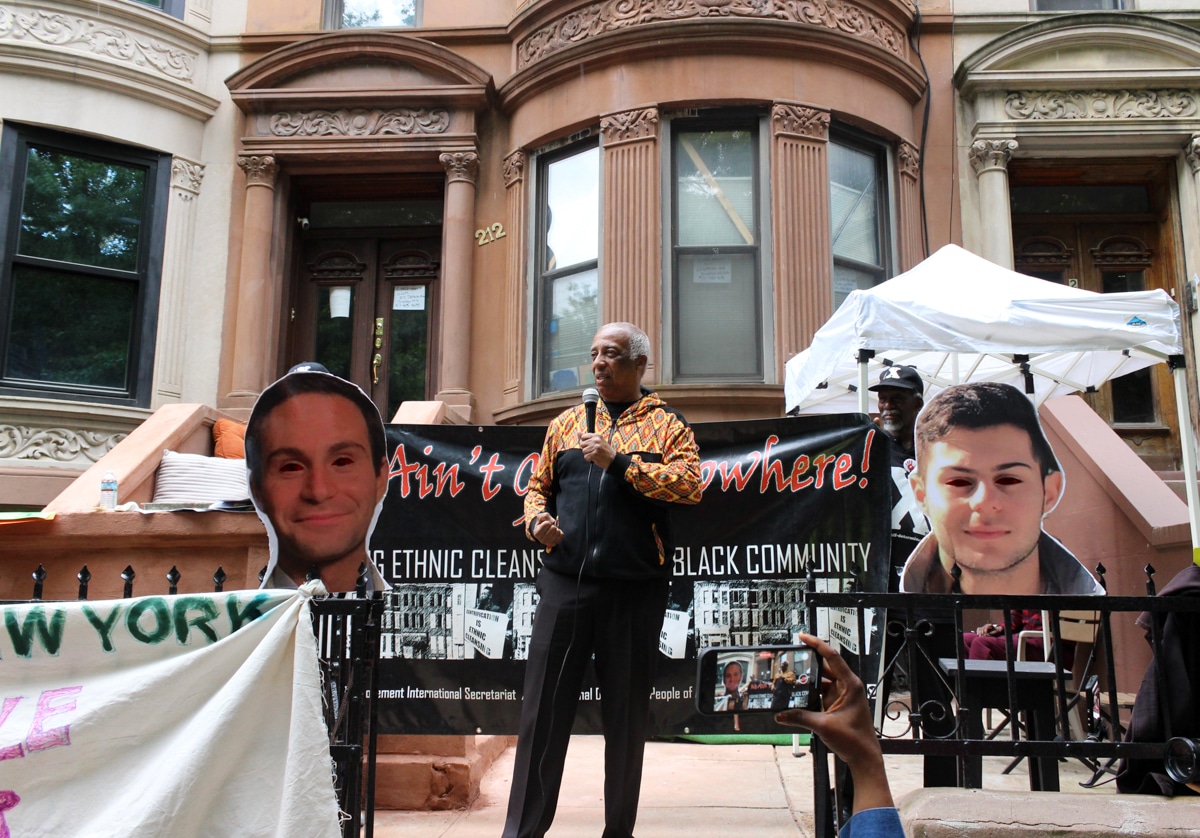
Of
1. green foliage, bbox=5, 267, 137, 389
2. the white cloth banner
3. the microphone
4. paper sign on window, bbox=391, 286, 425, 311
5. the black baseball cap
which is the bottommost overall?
the white cloth banner

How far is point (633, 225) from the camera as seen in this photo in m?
9.52

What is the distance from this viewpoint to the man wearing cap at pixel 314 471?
4.34m

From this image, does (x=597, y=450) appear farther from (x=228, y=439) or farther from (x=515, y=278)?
(x=515, y=278)

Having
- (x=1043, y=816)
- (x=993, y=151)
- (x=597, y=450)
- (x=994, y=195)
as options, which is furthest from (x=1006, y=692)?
(x=993, y=151)

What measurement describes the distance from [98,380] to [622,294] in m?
5.70

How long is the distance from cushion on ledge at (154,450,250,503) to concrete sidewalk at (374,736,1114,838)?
3.02 m

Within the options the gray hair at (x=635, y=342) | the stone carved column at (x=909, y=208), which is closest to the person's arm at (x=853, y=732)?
the gray hair at (x=635, y=342)

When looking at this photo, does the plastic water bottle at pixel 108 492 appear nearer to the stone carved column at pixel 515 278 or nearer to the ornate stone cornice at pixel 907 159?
the stone carved column at pixel 515 278

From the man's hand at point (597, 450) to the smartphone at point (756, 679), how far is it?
1806 millimetres

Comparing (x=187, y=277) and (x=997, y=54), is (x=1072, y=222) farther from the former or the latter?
(x=187, y=277)

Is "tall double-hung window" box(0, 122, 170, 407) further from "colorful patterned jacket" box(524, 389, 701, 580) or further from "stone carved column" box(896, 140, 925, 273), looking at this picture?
"stone carved column" box(896, 140, 925, 273)

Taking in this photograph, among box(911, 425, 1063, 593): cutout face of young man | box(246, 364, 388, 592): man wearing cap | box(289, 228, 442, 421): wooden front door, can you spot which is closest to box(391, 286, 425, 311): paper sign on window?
box(289, 228, 442, 421): wooden front door

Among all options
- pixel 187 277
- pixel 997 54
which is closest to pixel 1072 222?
pixel 997 54

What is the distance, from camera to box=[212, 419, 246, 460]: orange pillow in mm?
8672
